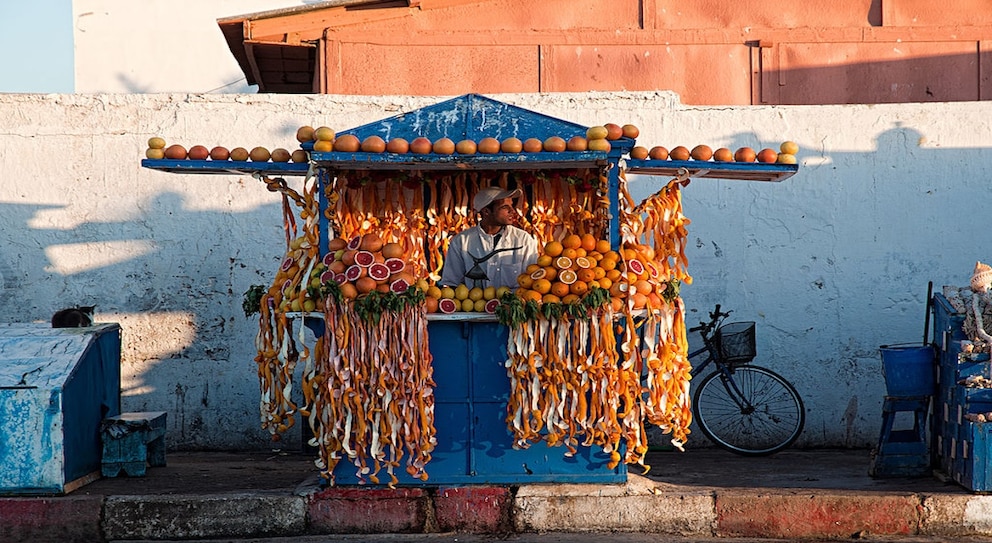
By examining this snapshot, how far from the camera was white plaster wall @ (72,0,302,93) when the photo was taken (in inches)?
627

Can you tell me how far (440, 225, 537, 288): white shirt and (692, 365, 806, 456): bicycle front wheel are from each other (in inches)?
82.7

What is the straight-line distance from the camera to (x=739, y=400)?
815 cm

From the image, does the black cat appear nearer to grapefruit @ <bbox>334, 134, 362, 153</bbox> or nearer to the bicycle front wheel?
grapefruit @ <bbox>334, 134, 362, 153</bbox>

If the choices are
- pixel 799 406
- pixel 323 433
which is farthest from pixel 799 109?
pixel 323 433

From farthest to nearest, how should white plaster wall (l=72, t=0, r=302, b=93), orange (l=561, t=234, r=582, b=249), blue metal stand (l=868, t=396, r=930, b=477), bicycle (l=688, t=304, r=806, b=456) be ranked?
white plaster wall (l=72, t=0, r=302, b=93) < bicycle (l=688, t=304, r=806, b=456) < blue metal stand (l=868, t=396, r=930, b=477) < orange (l=561, t=234, r=582, b=249)

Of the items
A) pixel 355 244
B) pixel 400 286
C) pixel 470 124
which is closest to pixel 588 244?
pixel 470 124

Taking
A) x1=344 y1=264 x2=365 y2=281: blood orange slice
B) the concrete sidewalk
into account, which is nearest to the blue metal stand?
the concrete sidewalk

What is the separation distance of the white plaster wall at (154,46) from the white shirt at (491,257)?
10.4 m

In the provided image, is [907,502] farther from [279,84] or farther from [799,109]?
[279,84]

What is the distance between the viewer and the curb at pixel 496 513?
607 centimetres

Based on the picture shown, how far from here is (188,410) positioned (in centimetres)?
838

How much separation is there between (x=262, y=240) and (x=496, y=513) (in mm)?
3378

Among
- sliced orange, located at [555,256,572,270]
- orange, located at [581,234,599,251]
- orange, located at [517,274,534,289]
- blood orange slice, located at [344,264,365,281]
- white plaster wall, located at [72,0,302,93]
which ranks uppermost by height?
white plaster wall, located at [72,0,302,93]

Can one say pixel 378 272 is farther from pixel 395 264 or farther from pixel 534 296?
pixel 534 296
